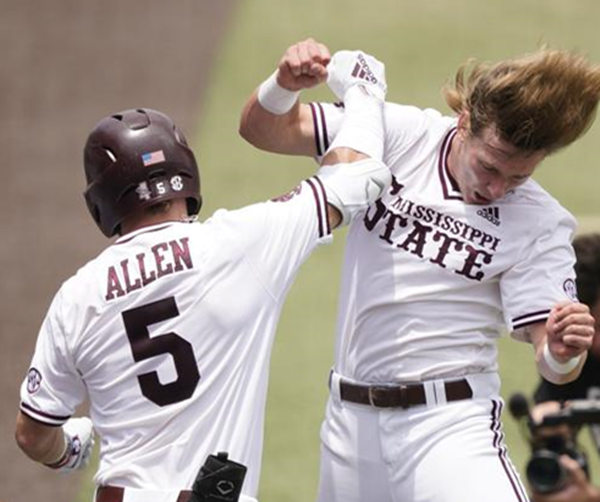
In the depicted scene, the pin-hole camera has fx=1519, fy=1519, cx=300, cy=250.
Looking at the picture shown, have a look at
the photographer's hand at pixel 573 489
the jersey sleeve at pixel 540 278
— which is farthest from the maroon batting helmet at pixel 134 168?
the photographer's hand at pixel 573 489

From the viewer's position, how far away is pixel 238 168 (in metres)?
11.1

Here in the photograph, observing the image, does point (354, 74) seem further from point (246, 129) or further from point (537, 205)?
point (537, 205)

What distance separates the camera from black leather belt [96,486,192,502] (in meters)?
4.09

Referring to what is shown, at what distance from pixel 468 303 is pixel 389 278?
0.26m

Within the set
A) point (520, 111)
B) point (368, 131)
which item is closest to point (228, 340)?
point (368, 131)

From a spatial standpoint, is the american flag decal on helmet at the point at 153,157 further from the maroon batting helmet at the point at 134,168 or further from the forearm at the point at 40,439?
the forearm at the point at 40,439

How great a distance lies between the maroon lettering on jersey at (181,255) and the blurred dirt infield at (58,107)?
364 centimetres

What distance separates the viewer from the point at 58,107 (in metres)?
12.5

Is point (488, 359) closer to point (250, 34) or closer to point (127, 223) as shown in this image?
point (127, 223)

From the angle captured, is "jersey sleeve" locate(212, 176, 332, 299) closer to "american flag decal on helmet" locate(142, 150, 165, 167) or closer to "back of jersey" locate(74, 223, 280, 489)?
"back of jersey" locate(74, 223, 280, 489)

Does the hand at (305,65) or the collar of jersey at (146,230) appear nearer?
the collar of jersey at (146,230)

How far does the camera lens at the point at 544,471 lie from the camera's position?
4555 millimetres

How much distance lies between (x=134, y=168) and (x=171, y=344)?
0.52 m

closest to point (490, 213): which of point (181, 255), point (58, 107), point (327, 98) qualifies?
point (181, 255)
